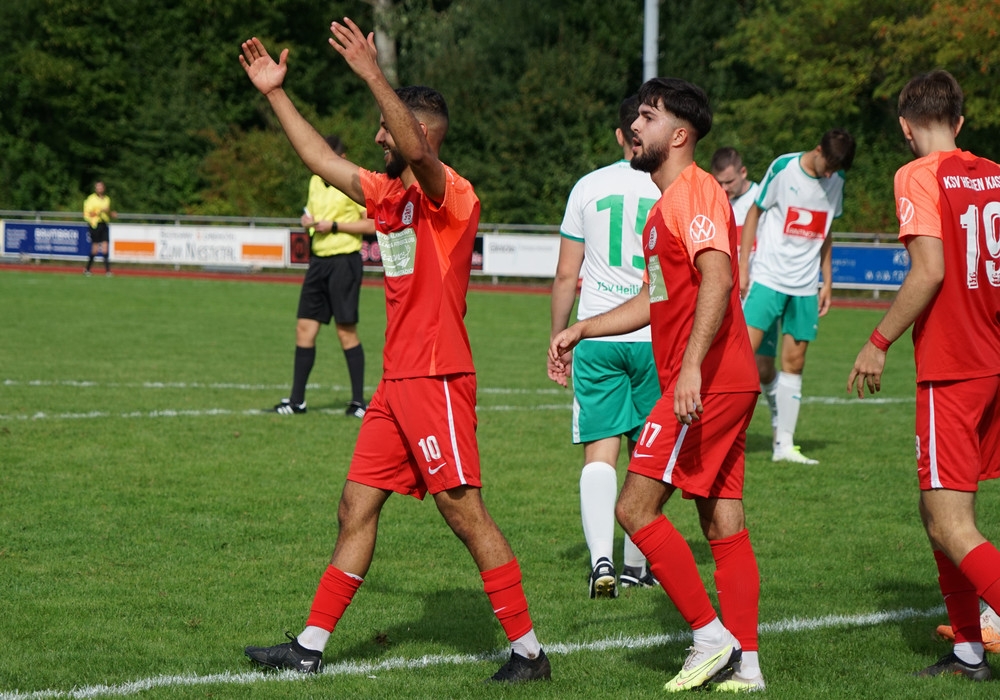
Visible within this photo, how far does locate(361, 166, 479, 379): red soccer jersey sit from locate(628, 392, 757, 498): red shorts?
73 cm

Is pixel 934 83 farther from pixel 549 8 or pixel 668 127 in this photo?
pixel 549 8

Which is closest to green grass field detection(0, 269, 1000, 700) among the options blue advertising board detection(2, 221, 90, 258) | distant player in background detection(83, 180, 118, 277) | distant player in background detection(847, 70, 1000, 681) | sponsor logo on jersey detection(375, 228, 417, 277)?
distant player in background detection(847, 70, 1000, 681)

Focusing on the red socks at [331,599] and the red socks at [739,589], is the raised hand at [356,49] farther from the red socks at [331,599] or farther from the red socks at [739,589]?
the red socks at [739,589]

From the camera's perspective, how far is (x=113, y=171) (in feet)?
161

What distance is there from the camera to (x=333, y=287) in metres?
10.9

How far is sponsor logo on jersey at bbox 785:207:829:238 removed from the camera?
9.21 meters

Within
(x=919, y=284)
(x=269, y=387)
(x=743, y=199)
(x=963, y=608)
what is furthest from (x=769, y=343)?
(x=269, y=387)

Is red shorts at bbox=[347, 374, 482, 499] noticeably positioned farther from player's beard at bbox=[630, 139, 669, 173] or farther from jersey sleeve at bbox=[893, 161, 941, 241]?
jersey sleeve at bbox=[893, 161, 941, 241]

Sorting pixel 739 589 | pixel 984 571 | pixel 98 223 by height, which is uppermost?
pixel 98 223

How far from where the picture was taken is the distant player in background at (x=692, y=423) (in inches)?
173

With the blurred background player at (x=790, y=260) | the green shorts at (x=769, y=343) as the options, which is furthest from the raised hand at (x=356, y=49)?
the green shorts at (x=769, y=343)

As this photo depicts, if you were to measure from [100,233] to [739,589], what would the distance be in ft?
95.3

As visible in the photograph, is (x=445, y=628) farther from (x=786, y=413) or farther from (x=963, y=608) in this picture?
(x=786, y=413)

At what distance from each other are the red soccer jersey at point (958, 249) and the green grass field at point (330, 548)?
124 centimetres
